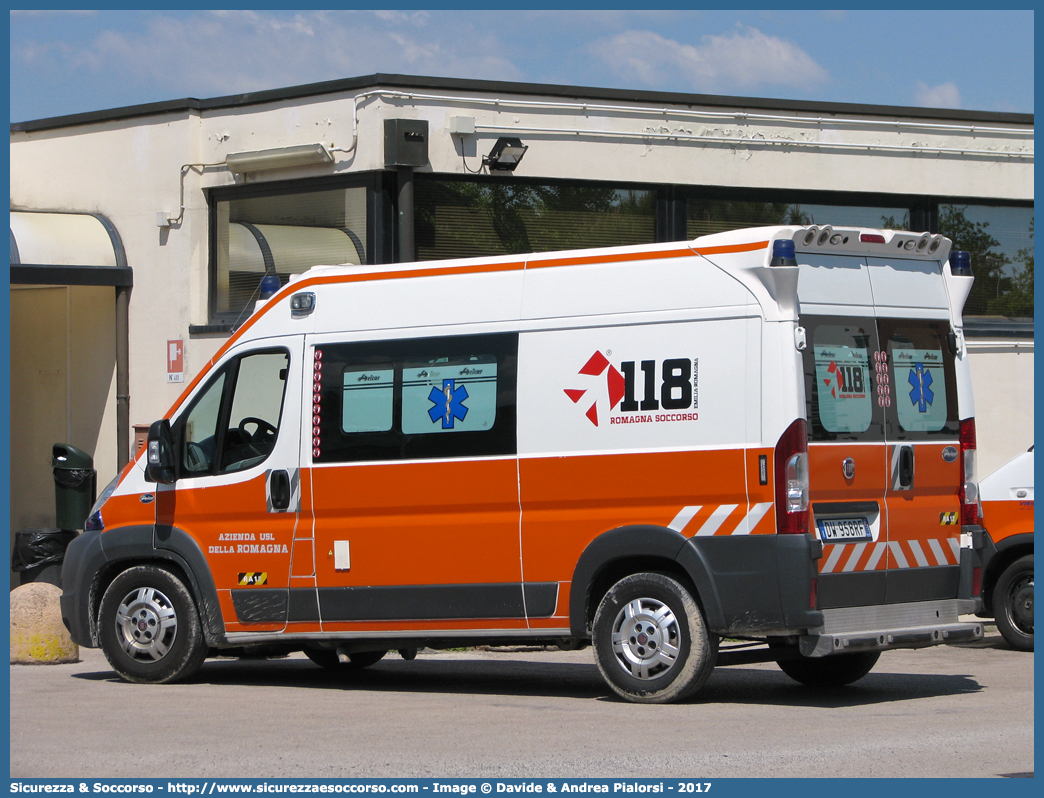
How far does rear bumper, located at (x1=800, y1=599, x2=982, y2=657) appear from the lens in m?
8.03

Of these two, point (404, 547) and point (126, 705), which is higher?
point (404, 547)

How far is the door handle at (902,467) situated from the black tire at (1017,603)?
366 cm

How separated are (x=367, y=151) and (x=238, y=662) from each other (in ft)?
19.9

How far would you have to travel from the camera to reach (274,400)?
9680 millimetres

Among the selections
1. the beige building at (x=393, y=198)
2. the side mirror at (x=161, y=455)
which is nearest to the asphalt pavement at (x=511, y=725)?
the side mirror at (x=161, y=455)

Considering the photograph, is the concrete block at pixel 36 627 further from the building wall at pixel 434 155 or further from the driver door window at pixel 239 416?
the building wall at pixel 434 155

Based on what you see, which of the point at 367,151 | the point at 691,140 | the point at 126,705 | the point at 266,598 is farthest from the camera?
the point at 691,140

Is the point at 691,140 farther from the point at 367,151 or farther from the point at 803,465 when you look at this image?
the point at 803,465

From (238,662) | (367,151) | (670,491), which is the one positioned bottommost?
(238,662)

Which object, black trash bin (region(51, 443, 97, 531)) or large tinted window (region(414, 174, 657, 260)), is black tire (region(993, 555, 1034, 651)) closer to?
large tinted window (region(414, 174, 657, 260))

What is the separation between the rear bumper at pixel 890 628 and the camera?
316 inches

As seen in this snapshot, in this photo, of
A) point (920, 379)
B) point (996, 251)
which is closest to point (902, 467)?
point (920, 379)

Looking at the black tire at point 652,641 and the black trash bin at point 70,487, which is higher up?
the black trash bin at point 70,487

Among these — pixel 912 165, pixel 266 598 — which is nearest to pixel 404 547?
pixel 266 598
